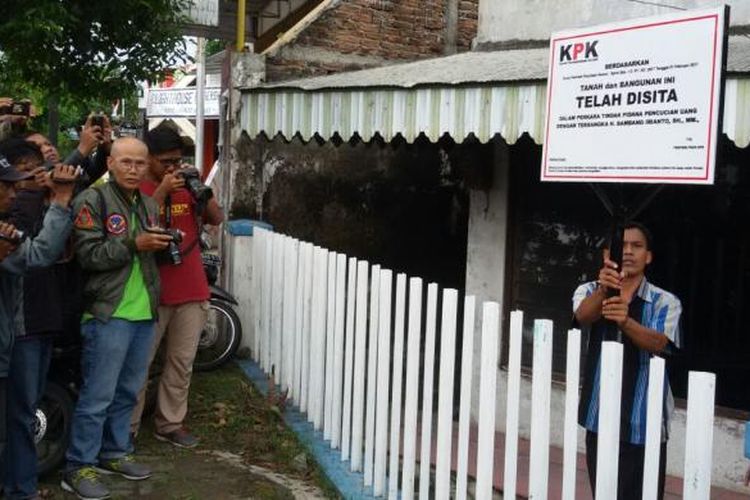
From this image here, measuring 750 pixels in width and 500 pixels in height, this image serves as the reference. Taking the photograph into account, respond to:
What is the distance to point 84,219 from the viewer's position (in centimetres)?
452

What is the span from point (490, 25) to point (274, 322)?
283 cm

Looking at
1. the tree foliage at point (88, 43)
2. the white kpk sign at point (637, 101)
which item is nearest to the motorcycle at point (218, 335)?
the tree foliage at point (88, 43)

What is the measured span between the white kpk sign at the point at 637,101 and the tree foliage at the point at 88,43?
346 cm

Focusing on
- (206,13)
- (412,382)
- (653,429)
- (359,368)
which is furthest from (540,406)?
(206,13)

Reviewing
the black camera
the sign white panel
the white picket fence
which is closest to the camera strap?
the black camera

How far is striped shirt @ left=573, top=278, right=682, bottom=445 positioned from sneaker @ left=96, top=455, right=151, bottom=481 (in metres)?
2.46

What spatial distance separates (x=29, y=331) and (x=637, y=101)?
9.34 feet

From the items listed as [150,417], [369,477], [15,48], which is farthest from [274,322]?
[15,48]

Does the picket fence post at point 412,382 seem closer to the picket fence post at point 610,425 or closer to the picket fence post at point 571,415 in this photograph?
the picket fence post at point 571,415

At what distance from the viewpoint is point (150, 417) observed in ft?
19.3

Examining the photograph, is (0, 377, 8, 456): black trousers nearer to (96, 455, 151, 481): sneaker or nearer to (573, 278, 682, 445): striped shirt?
(96, 455, 151, 481): sneaker

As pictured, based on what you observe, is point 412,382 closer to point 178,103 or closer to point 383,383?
point 383,383

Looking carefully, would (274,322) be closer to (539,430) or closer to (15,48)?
(15,48)

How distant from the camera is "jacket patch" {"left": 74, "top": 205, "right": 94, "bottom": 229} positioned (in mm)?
4516
